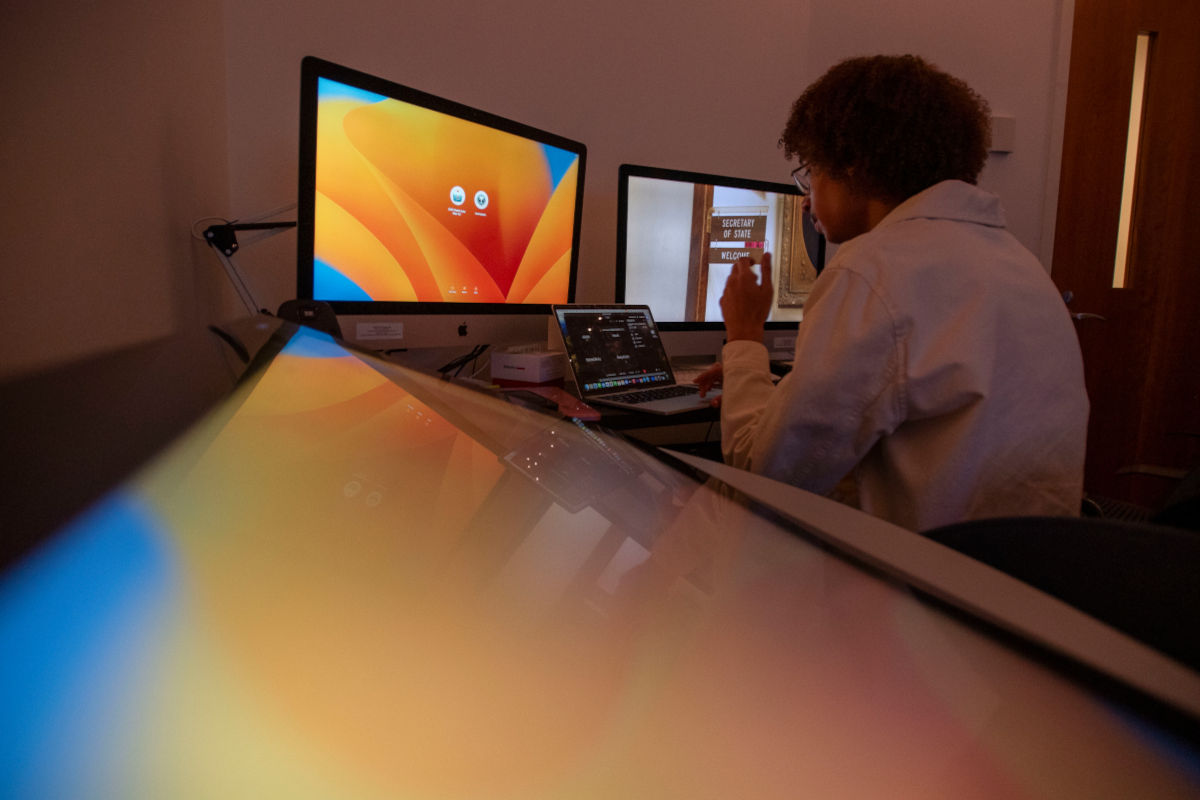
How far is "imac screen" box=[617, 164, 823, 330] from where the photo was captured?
68.3 inches

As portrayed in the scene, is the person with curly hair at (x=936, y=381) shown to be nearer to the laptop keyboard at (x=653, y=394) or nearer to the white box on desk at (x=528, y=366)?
the laptop keyboard at (x=653, y=394)

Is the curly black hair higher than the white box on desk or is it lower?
higher

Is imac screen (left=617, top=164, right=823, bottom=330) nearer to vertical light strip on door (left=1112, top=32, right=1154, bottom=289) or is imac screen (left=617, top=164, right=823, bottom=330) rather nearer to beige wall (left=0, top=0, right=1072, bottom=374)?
beige wall (left=0, top=0, right=1072, bottom=374)

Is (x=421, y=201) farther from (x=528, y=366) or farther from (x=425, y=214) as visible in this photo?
→ (x=528, y=366)

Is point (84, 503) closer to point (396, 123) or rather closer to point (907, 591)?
point (907, 591)

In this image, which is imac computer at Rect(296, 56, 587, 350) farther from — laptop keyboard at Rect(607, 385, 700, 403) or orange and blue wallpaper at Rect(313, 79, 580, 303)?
laptop keyboard at Rect(607, 385, 700, 403)

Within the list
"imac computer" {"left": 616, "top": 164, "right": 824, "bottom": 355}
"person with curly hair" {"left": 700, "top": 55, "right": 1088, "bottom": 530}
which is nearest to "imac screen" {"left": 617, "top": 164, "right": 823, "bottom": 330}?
"imac computer" {"left": 616, "top": 164, "right": 824, "bottom": 355}

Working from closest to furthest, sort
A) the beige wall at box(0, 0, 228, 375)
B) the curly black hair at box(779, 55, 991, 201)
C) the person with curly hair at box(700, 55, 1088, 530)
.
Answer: the beige wall at box(0, 0, 228, 375) → the person with curly hair at box(700, 55, 1088, 530) → the curly black hair at box(779, 55, 991, 201)

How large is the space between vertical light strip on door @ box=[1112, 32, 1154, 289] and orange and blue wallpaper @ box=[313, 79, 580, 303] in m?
2.48

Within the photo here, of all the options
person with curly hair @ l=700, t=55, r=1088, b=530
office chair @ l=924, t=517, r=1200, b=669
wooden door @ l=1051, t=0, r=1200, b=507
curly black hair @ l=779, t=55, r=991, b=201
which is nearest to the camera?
office chair @ l=924, t=517, r=1200, b=669

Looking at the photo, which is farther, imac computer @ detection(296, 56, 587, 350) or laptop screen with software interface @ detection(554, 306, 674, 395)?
laptop screen with software interface @ detection(554, 306, 674, 395)

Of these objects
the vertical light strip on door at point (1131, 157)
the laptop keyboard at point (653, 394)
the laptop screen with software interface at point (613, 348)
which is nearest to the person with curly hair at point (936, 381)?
the laptop keyboard at point (653, 394)

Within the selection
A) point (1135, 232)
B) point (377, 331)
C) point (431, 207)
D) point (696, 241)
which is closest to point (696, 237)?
point (696, 241)

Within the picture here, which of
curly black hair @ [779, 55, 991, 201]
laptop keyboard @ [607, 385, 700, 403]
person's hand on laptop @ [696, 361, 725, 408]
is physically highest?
curly black hair @ [779, 55, 991, 201]
